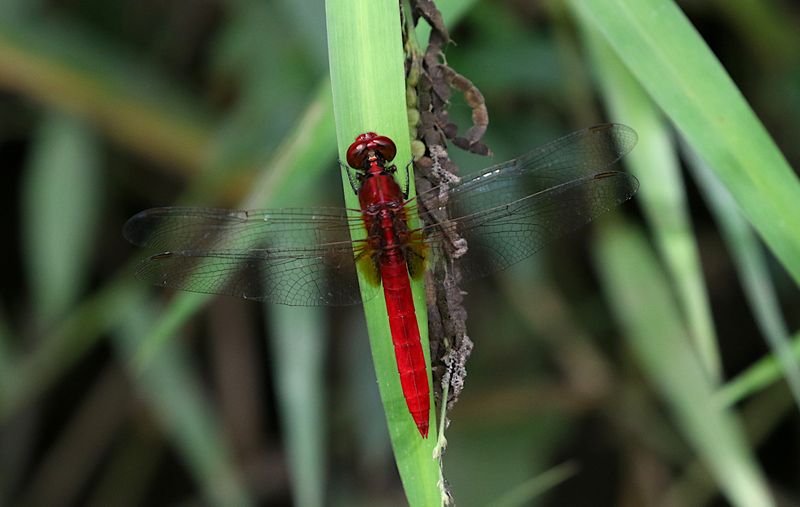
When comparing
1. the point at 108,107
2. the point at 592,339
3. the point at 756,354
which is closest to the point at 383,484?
the point at 592,339

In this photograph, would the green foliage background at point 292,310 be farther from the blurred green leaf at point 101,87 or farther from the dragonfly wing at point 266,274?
the dragonfly wing at point 266,274

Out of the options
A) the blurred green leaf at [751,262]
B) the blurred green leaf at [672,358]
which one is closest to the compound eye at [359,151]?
the blurred green leaf at [751,262]

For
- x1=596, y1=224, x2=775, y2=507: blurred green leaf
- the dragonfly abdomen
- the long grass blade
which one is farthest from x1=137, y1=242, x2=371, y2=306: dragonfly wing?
x1=596, y1=224, x2=775, y2=507: blurred green leaf

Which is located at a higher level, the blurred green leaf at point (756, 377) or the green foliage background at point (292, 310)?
the green foliage background at point (292, 310)

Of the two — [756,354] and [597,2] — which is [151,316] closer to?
[597,2]

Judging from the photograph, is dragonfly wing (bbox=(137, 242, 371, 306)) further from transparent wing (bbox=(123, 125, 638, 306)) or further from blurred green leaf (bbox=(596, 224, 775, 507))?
blurred green leaf (bbox=(596, 224, 775, 507))

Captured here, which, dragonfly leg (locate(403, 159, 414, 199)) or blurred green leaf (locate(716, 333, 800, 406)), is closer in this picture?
dragonfly leg (locate(403, 159, 414, 199))
